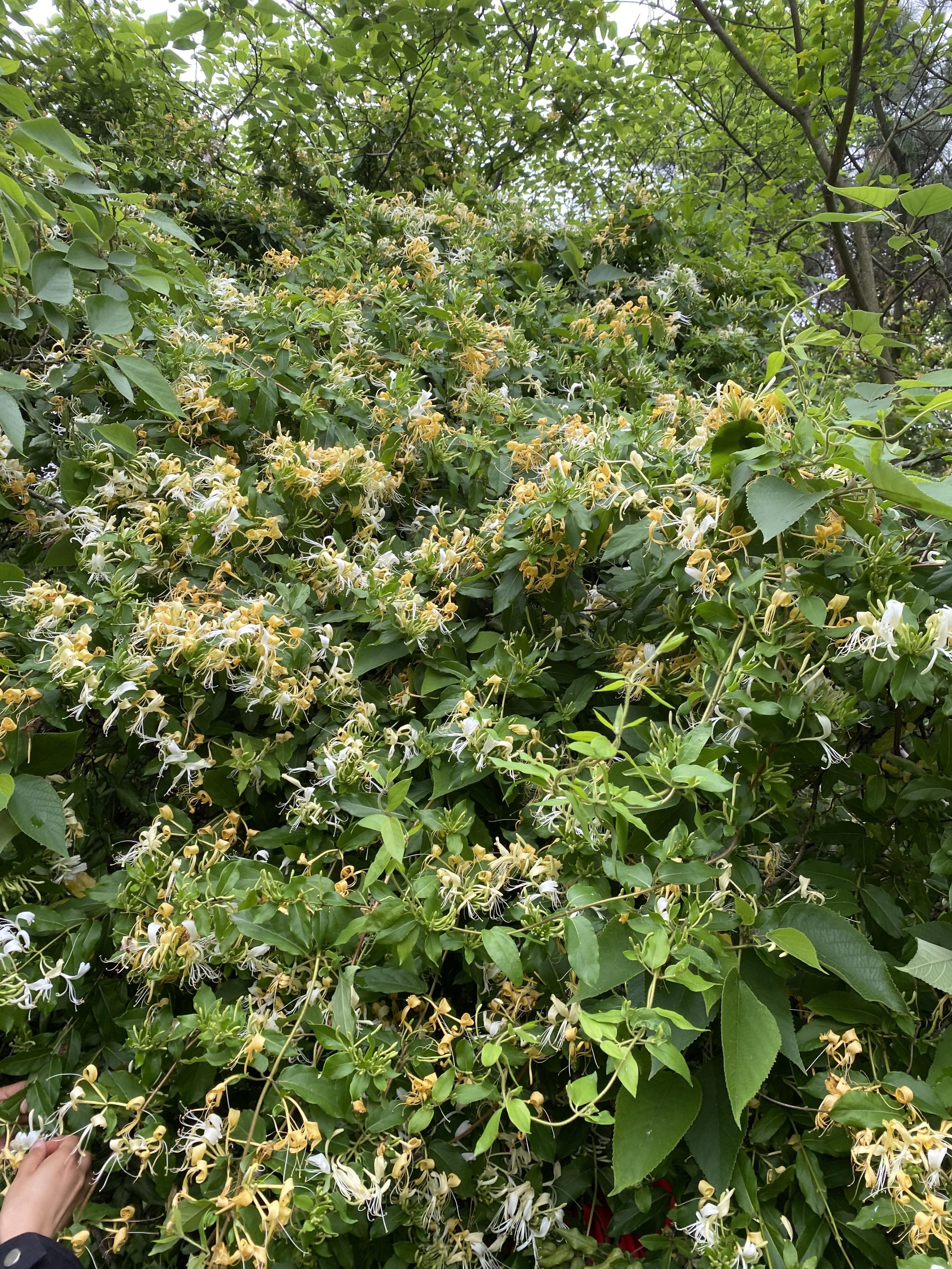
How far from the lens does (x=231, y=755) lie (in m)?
1.13

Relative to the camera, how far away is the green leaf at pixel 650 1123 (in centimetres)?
71

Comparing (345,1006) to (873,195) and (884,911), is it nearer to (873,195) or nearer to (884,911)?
(884,911)

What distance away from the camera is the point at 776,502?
2.84ft

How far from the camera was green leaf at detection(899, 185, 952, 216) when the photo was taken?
1007 mm

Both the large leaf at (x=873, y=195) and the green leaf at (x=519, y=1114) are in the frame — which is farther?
the large leaf at (x=873, y=195)

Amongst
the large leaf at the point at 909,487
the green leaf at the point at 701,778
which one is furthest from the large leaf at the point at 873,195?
the green leaf at the point at 701,778

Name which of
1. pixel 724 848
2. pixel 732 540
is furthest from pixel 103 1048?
pixel 732 540

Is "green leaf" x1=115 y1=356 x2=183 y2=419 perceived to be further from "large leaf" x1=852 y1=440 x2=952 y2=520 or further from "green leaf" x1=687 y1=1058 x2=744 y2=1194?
"green leaf" x1=687 y1=1058 x2=744 y2=1194

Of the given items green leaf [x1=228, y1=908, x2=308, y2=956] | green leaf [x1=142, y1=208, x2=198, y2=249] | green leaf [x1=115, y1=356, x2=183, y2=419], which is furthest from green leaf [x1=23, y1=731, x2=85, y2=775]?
green leaf [x1=142, y1=208, x2=198, y2=249]

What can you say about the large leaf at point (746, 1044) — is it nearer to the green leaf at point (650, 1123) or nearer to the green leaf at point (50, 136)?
the green leaf at point (650, 1123)

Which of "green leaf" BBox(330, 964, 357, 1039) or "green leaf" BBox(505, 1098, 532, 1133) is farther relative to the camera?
"green leaf" BBox(330, 964, 357, 1039)

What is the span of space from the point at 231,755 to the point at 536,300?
5.67 ft

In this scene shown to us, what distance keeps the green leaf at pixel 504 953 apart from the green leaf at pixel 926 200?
3.56 ft

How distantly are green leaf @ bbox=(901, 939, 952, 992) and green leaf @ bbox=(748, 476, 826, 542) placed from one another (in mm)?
465
